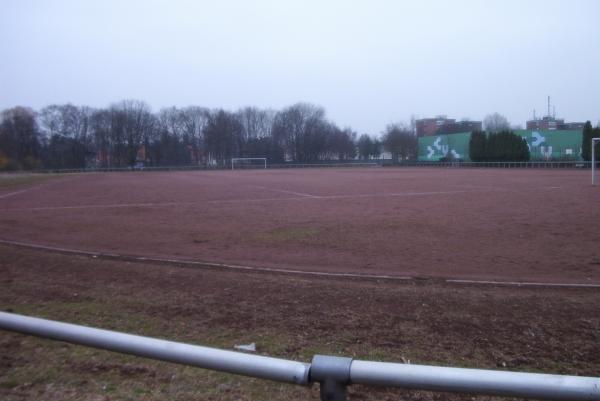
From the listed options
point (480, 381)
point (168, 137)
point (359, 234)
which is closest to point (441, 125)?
point (168, 137)

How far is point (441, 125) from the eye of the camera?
144750 mm

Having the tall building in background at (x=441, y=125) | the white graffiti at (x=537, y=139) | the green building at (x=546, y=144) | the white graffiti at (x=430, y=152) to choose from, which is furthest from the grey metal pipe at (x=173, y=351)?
the tall building in background at (x=441, y=125)

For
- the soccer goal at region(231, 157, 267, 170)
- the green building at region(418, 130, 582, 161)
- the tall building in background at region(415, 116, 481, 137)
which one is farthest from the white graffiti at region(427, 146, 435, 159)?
the soccer goal at region(231, 157, 267, 170)

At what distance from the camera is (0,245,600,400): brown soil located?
162 inches

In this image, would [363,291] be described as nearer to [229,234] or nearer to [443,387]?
[443,387]

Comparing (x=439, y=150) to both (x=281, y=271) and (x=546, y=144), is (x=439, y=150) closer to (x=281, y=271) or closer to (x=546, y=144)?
(x=546, y=144)

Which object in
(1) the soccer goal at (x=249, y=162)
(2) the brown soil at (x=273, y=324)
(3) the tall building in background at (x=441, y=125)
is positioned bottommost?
(2) the brown soil at (x=273, y=324)

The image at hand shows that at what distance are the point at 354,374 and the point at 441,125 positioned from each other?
151713 millimetres

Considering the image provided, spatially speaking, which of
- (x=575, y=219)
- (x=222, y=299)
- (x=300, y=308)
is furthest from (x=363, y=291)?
(x=575, y=219)

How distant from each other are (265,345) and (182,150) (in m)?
126

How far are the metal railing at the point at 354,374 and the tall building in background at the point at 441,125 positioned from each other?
144215 mm

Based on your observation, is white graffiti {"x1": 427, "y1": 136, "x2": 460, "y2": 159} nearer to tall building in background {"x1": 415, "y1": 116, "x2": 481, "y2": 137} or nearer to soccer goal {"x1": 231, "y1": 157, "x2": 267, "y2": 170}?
tall building in background {"x1": 415, "y1": 116, "x2": 481, "y2": 137}

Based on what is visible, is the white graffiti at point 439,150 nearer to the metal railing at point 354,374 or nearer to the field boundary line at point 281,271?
the field boundary line at point 281,271

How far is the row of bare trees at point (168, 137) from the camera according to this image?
370 feet
